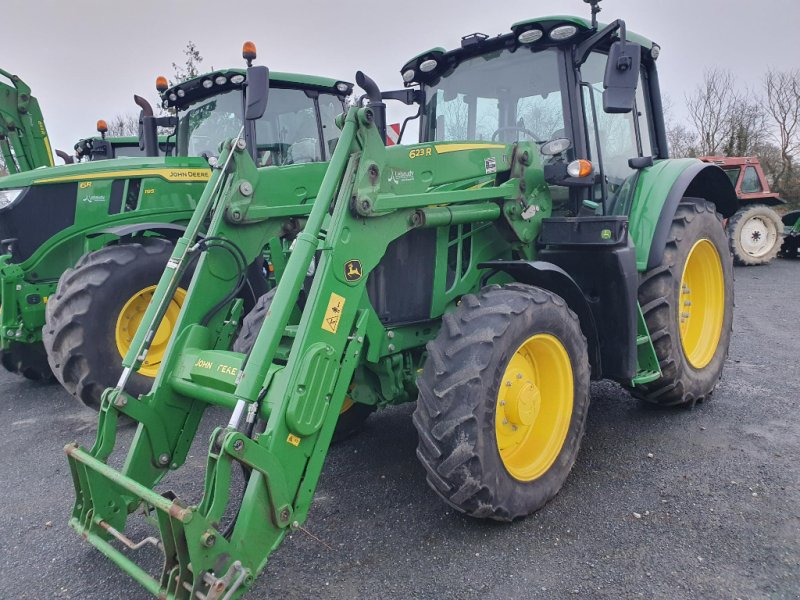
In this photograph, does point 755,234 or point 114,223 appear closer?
point 114,223

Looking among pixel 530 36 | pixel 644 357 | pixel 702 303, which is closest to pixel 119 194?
pixel 530 36

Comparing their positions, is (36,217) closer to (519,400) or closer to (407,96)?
(407,96)

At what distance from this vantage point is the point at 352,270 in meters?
2.70

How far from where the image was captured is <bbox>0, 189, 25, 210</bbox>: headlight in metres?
5.19

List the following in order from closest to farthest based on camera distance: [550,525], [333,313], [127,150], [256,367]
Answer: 1. [256,367]
2. [333,313]
3. [550,525]
4. [127,150]

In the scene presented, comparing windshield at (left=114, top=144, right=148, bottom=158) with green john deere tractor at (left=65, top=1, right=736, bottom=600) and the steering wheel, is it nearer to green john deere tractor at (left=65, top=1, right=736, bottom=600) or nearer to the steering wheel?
green john deere tractor at (left=65, top=1, right=736, bottom=600)

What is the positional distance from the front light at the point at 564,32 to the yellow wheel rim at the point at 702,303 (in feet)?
6.14

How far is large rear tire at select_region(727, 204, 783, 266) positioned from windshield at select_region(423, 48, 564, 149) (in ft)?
35.4

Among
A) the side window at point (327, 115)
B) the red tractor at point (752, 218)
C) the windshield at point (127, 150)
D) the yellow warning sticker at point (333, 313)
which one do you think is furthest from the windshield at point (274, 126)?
the red tractor at point (752, 218)

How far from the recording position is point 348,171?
2.74 m

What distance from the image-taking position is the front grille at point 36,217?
16.9 feet

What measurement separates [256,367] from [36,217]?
382cm

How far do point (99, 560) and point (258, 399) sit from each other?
1.16 metres

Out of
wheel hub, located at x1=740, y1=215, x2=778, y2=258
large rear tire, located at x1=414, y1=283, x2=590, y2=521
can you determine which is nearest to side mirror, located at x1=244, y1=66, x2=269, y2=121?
large rear tire, located at x1=414, y1=283, x2=590, y2=521
